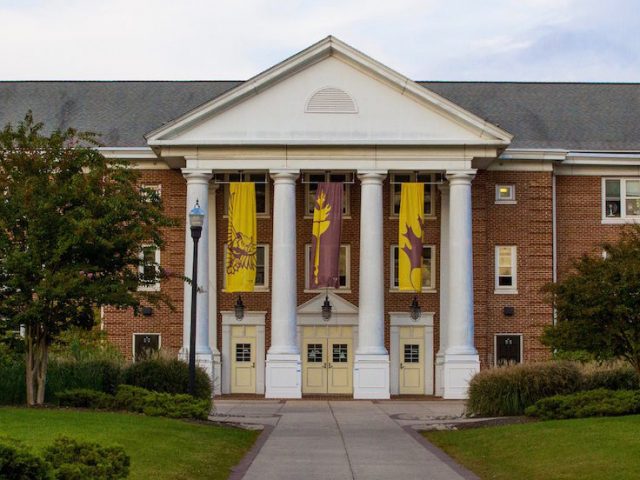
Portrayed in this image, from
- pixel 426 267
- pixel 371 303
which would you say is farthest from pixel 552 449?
pixel 426 267

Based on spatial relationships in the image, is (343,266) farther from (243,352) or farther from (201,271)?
(201,271)

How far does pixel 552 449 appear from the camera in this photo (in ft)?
69.4

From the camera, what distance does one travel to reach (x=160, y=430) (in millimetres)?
23188

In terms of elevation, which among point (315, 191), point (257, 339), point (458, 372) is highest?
point (315, 191)

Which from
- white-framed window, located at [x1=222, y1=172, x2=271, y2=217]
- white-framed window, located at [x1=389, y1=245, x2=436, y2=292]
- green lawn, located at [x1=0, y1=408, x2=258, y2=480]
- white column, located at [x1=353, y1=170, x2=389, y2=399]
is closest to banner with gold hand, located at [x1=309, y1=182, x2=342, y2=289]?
white column, located at [x1=353, y1=170, x2=389, y2=399]

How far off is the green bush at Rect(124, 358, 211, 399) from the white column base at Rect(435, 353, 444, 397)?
A: 50.3 feet

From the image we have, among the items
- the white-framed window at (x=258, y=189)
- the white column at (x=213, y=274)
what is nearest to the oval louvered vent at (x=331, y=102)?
the white-framed window at (x=258, y=189)

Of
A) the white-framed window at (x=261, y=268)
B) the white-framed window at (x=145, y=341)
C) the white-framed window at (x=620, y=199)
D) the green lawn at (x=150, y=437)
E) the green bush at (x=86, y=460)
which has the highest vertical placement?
the white-framed window at (x=620, y=199)

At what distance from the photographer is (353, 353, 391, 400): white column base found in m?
43.8

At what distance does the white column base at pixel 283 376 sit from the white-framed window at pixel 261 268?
14.6 feet

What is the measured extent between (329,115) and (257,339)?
9116 millimetres

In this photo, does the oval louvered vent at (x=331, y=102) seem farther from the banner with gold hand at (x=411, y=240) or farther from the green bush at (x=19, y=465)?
the green bush at (x=19, y=465)

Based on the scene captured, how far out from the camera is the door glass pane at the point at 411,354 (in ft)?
155

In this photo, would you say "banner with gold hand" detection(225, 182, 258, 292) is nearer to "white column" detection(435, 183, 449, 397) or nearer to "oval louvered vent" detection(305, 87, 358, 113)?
"oval louvered vent" detection(305, 87, 358, 113)
